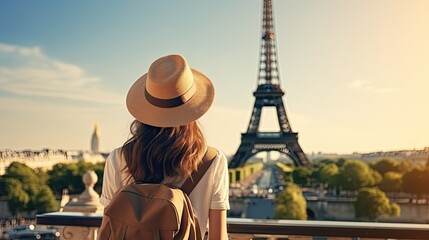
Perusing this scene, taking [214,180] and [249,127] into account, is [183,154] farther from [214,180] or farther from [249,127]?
[249,127]

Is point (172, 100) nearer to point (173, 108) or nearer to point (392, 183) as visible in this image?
point (173, 108)

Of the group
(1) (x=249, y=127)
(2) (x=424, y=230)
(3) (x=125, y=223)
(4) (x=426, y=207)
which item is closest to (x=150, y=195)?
(3) (x=125, y=223)

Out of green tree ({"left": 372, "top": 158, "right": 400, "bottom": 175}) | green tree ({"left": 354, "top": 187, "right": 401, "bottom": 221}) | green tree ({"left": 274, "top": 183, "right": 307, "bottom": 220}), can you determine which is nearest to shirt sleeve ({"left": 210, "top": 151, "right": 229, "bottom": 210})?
green tree ({"left": 274, "top": 183, "right": 307, "bottom": 220})

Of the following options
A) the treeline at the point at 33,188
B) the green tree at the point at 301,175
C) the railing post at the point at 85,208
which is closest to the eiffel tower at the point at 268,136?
the green tree at the point at 301,175

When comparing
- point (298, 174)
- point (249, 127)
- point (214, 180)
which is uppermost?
point (249, 127)

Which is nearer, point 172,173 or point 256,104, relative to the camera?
point 172,173

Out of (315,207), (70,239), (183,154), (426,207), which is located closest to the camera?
(183,154)

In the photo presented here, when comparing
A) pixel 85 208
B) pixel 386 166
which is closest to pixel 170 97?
pixel 85 208
